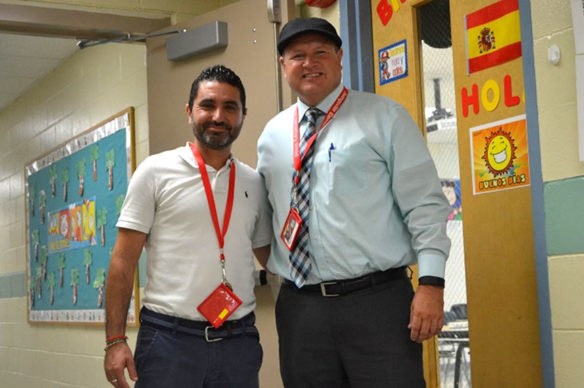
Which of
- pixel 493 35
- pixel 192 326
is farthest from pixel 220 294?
pixel 493 35

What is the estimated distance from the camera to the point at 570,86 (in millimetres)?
2023

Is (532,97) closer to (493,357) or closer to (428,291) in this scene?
(428,291)

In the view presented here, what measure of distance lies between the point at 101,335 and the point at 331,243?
3.30 meters

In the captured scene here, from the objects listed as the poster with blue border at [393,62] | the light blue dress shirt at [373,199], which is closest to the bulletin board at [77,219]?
the poster with blue border at [393,62]

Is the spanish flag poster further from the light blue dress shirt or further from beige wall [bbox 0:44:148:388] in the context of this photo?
beige wall [bbox 0:44:148:388]

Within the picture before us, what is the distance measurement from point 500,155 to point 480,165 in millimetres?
92

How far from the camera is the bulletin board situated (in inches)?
185

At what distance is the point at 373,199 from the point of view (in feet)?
6.66

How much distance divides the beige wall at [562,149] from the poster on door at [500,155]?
22 cm

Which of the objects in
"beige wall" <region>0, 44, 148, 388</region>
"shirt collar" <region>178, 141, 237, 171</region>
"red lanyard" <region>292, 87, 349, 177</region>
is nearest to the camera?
"red lanyard" <region>292, 87, 349, 177</region>

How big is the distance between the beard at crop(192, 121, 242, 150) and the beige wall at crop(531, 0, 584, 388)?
2.87 feet

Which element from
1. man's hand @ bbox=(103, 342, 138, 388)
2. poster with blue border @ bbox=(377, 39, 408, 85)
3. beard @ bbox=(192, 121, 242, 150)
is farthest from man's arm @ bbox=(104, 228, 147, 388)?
poster with blue border @ bbox=(377, 39, 408, 85)

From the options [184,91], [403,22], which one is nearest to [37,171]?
[184,91]

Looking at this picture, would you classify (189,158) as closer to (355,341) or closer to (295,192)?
(295,192)
